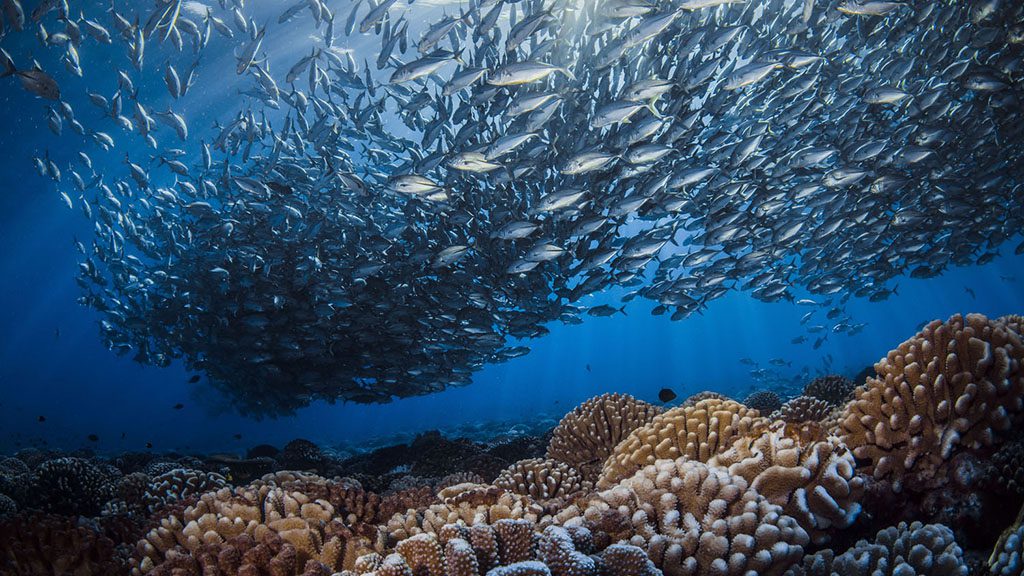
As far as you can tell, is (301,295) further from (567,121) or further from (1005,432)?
(1005,432)

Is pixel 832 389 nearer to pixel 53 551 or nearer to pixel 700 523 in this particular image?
Result: pixel 700 523

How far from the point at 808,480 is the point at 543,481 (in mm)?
2274

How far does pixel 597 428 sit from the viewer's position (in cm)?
566

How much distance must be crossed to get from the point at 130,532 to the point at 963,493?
20.7 ft


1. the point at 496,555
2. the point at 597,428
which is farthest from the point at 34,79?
the point at 597,428

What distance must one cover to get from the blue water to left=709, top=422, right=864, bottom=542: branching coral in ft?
80.7

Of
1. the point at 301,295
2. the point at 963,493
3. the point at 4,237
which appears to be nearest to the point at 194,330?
the point at 301,295

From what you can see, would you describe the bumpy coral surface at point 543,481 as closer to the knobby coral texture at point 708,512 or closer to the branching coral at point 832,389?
the knobby coral texture at point 708,512

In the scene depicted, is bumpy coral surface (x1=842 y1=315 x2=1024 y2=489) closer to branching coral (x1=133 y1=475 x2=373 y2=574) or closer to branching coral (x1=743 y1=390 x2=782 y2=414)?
branching coral (x1=133 y1=475 x2=373 y2=574)

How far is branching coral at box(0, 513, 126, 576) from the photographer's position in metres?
2.94

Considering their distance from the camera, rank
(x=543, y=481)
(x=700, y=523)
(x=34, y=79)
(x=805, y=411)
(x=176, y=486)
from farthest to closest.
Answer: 1. (x=34, y=79)
2. (x=805, y=411)
3. (x=176, y=486)
4. (x=543, y=481)
5. (x=700, y=523)

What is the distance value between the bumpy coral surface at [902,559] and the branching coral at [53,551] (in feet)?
14.5

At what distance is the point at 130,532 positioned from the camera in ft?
12.1

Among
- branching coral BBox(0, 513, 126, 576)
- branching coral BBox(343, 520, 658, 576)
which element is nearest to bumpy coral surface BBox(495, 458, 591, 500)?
branching coral BBox(343, 520, 658, 576)
